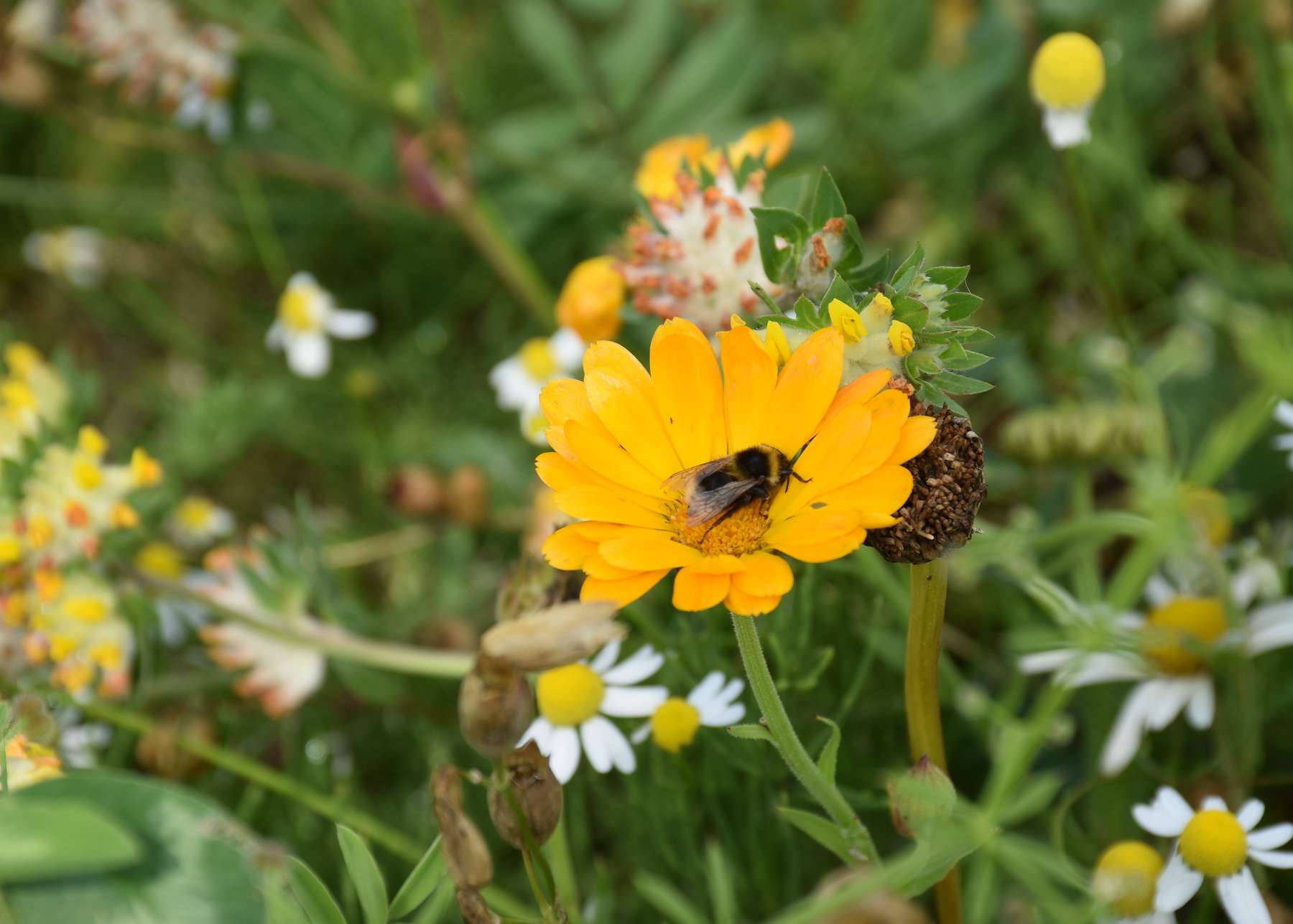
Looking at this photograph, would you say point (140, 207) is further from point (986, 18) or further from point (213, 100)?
point (986, 18)

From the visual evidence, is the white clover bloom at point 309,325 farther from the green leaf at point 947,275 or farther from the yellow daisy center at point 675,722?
the green leaf at point 947,275

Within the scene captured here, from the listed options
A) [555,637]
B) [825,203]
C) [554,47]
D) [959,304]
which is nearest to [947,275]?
[959,304]

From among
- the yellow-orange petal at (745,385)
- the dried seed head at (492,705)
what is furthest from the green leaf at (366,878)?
the yellow-orange petal at (745,385)

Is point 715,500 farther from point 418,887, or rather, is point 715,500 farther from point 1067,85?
point 1067,85

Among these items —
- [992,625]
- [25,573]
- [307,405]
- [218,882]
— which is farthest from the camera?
[307,405]

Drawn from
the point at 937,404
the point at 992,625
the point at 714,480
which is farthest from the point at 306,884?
the point at 992,625

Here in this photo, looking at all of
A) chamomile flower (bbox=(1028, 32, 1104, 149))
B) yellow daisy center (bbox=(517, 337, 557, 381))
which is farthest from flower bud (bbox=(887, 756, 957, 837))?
yellow daisy center (bbox=(517, 337, 557, 381))
